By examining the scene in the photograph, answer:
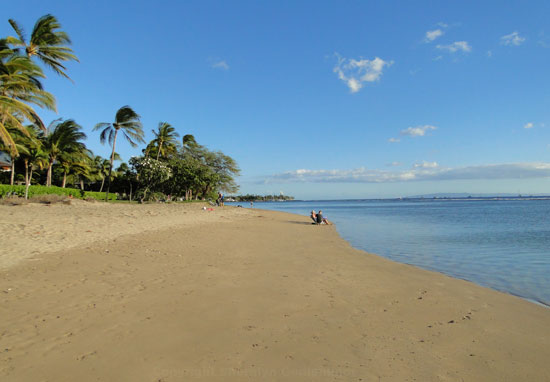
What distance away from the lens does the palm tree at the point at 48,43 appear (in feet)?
63.6

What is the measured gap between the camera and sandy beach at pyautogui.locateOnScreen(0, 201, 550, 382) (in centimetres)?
287

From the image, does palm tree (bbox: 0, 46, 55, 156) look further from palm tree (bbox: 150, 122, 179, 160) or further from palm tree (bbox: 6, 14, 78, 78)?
palm tree (bbox: 150, 122, 179, 160)

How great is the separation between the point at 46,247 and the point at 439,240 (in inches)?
597

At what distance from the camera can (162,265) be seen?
6723 millimetres

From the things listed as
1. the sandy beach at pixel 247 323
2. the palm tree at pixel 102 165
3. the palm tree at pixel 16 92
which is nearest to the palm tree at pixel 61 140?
the palm tree at pixel 16 92

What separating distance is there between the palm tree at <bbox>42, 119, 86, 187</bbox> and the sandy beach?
102 ft

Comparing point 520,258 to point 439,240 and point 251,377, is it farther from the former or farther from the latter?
point 251,377

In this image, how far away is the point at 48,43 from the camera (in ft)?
66.0

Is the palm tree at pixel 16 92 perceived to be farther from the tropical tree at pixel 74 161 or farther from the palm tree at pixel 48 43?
the tropical tree at pixel 74 161

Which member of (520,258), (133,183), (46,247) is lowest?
(520,258)

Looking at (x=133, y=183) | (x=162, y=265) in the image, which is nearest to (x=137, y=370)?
(x=162, y=265)

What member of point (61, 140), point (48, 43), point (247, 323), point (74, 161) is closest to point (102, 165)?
point (74, 161)

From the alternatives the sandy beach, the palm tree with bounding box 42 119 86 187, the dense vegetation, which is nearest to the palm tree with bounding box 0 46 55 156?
the dense vegetation

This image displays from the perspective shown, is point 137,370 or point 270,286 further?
point 270,286
